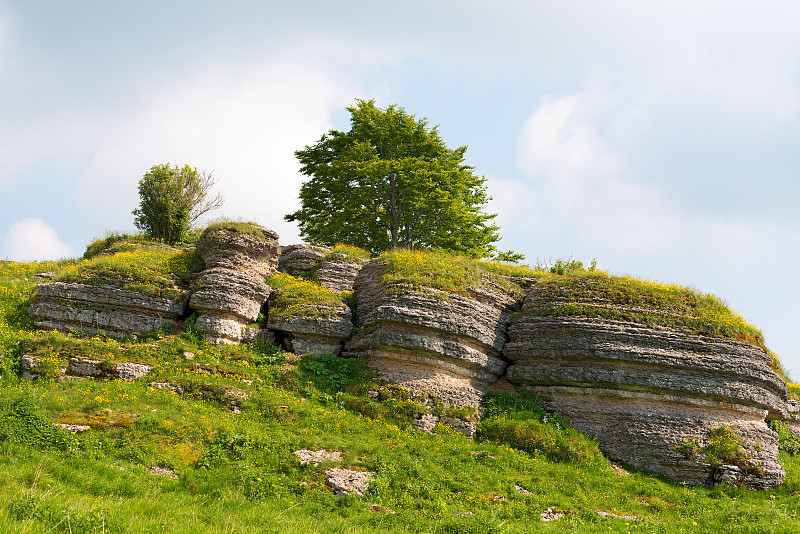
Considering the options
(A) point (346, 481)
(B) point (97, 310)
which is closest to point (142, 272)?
(B) point (97, 310)

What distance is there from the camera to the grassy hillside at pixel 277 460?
11055 mm

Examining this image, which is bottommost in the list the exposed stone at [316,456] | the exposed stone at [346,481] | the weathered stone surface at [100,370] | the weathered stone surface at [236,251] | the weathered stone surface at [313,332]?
the exposed stone at [346,481]

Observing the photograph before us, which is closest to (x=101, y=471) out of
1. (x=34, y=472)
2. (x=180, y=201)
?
(x=34, y=472)

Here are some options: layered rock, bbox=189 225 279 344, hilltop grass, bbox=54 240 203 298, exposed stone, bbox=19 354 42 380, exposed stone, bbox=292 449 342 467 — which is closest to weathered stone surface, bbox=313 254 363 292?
layered rock, bbox=189 225 279 344

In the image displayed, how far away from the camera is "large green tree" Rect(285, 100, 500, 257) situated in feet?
119

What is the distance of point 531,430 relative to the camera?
19.6 m

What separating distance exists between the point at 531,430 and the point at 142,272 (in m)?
17.0

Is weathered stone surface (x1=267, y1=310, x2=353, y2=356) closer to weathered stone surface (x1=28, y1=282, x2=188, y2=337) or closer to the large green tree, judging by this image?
weathered stone surface (x1=28, y1=282, x2=188, y2=337)

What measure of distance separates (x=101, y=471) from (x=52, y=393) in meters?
5.32

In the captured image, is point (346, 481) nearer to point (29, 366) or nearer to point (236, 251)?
point (29, 366)

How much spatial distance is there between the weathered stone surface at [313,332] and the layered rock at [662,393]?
26.1 feet

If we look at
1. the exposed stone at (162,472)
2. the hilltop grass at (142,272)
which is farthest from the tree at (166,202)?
the exposed stone at (162,472)

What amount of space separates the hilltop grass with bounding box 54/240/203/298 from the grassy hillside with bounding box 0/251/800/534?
7.51 feet

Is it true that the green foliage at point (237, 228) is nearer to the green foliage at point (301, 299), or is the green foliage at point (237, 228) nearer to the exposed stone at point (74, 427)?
the green foliage at point (301, 299)
